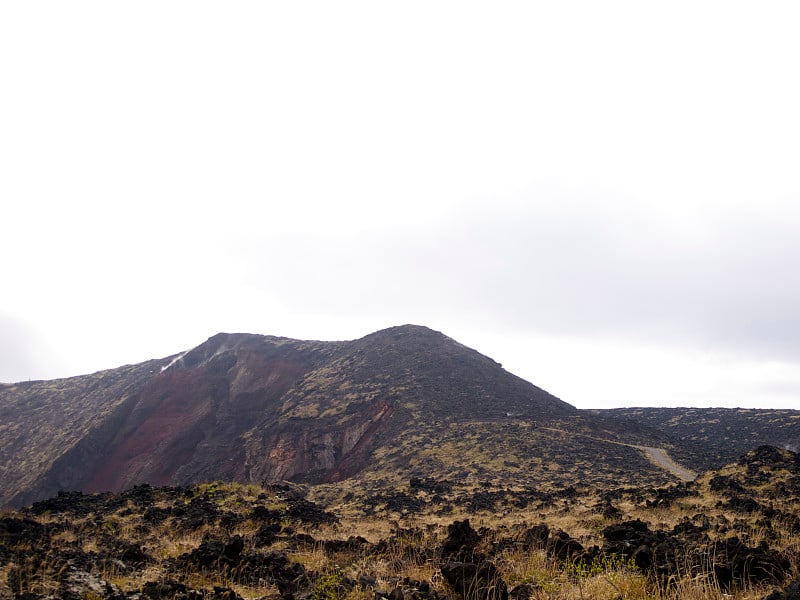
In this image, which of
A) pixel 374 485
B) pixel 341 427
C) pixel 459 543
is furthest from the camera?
pixel 341 427

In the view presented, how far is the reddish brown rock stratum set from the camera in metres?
48.8

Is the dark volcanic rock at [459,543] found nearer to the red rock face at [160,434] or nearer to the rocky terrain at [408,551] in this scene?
the rocky terrain at [408,551]

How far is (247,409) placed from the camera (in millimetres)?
64438

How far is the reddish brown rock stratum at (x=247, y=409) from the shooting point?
160 ft

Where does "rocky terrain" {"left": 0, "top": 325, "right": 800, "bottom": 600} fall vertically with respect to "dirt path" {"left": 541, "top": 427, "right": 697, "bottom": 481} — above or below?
above

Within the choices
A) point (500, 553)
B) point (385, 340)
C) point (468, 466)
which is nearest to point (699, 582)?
point (500, 553)

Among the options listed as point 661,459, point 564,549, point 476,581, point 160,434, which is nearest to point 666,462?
point 661,459

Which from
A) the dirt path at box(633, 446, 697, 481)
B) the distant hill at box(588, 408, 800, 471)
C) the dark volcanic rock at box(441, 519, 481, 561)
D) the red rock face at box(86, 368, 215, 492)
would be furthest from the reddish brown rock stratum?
the dark volcanic rock at box(441, 519, 481, 561)

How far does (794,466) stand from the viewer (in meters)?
20.1

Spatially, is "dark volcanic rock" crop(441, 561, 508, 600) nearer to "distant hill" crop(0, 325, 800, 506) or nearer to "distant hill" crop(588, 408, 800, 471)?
"distant hill" crop(0, 325, 800, 506)

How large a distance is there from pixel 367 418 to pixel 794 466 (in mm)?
35705

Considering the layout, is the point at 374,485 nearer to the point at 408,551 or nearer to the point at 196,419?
the point at 408,551

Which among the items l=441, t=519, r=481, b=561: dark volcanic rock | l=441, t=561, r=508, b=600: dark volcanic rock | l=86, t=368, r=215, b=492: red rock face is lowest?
l=86, t=368, r=215, b=492: red rock face

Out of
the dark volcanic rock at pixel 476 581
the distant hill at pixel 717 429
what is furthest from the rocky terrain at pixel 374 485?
the distant hill at pixel 717 429
